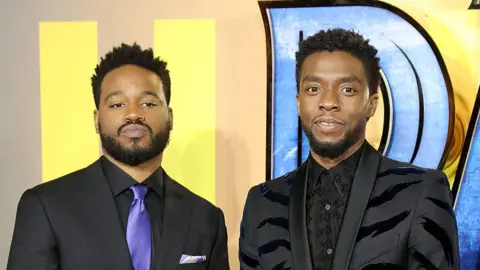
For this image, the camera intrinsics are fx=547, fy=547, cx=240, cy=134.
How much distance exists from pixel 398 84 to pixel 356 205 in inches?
40.6

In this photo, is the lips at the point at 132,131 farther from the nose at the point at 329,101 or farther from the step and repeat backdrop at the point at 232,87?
the step and repeat backdrop at the point at 232,87

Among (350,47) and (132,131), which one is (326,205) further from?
(132,131)

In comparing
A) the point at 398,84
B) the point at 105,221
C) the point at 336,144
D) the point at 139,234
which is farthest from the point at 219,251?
the point at 398,84

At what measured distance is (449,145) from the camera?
2354 mm

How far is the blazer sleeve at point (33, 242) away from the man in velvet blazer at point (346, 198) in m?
0.60

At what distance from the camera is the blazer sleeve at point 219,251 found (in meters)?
1.87

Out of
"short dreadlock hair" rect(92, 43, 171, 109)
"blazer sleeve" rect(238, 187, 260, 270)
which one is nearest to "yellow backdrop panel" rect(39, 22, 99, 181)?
"short dreadlock hair" rect(92, 43, 171, 109)

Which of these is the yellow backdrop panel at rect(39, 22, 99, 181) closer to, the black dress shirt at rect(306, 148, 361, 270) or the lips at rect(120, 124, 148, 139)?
the lips at rect(120, 124, 148, 139)

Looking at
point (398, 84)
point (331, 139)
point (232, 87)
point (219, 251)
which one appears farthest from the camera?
point (232, 87)

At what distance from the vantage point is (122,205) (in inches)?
69.1

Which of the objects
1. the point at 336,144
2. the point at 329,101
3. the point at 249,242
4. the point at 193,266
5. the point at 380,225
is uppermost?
the point at 329,101

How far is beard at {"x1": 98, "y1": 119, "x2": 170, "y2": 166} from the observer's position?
5.67ft

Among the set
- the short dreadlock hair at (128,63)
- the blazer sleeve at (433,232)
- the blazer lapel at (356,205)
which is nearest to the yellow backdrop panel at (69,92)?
the short dreadlock hair at (128,63)

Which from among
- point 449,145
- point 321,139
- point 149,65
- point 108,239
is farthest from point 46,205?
point 449,145
